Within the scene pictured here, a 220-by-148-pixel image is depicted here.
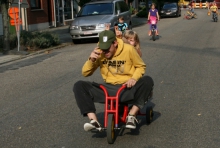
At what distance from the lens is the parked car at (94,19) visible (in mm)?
18469

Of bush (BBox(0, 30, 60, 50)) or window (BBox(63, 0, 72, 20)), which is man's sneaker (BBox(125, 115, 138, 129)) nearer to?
bush (BBox(0, 30, 60, 50))

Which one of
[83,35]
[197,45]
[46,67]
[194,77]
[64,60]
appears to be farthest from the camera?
[83,35]

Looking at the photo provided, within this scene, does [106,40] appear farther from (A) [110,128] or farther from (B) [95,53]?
(A) [110,128]

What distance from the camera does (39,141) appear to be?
17.0 feet

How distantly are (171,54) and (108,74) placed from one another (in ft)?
27.6

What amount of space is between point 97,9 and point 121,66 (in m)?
15.3

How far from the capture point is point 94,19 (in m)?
18.8

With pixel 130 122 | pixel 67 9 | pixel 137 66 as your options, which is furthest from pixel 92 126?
pixel 67 9

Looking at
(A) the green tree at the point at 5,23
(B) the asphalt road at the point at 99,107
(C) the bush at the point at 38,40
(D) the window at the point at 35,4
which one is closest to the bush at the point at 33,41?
(C) the bush at the point at 38,40

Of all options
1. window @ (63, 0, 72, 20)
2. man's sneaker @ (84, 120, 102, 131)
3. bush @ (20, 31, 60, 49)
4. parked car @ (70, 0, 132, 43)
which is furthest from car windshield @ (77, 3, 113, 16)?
man's sneaker @ (84, 120, 102, 131)

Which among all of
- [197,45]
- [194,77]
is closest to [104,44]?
[194,77]

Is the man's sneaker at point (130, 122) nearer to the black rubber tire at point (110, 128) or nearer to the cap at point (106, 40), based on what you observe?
the black rubber tire at point (110, 128)

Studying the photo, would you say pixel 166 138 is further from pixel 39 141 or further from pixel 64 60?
pixel 64 60

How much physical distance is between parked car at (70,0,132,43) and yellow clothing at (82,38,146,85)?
13.2 metres
